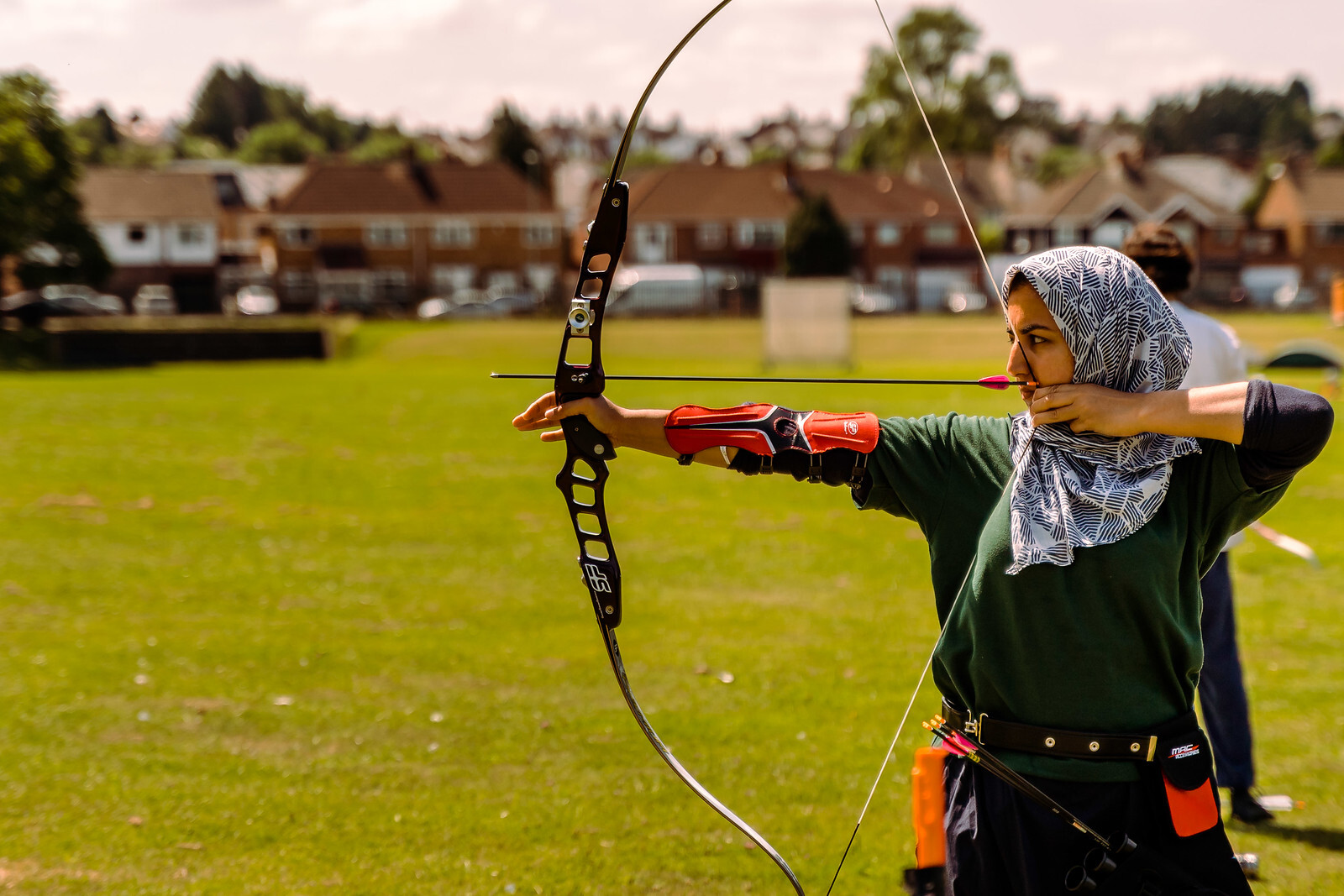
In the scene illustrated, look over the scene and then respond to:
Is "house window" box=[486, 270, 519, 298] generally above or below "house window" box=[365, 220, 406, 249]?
below

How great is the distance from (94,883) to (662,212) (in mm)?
62014

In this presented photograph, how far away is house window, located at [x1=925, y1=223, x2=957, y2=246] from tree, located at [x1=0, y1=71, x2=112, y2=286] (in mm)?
42052

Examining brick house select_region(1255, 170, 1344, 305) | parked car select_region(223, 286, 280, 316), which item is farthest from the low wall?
brick house select_region(1255, 170, 1344, 305)

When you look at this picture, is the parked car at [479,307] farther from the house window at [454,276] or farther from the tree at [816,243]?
the tree at [816,243]

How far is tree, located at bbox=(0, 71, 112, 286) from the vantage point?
39.4 metres

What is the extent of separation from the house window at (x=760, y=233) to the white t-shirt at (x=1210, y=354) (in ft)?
201

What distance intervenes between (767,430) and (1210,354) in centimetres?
238

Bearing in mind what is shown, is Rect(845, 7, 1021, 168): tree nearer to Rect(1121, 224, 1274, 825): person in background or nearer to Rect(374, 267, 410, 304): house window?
Rect(374, 267, 410, 304): house window

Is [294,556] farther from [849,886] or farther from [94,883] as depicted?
[849,886]

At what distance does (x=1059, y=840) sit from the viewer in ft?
7.64

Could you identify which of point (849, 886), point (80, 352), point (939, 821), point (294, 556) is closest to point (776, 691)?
point (849, 886)

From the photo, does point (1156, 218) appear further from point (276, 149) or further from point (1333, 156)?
point (276, 149)

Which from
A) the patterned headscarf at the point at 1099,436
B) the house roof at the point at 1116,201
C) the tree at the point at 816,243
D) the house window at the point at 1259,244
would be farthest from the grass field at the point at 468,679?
the house window at the point at 1259,244

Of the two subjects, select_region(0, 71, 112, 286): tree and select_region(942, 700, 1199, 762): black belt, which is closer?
select_region(942, 700, 1199, 762): black belt
